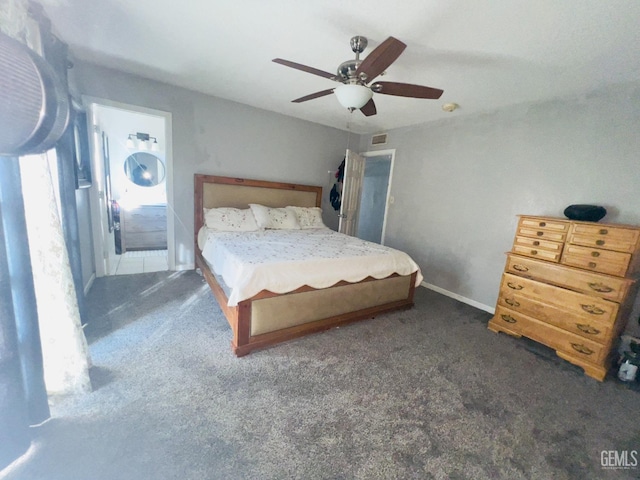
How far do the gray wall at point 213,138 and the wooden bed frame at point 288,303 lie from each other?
20 cm

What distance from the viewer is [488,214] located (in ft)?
10.2

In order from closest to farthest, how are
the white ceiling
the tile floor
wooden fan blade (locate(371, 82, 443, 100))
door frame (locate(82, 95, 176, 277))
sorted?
1. the white ceiling
2. wooden fan blade (locate(371, 82, 443, 100))
3. door frame (locate(82, 95, 176, 277))
4. the tile floor

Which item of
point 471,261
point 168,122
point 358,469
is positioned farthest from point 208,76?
point 471,261

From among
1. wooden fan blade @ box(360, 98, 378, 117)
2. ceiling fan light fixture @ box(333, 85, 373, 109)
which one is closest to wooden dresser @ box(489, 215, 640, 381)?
wooden fan blade @ box(360, 98, 378, 117)

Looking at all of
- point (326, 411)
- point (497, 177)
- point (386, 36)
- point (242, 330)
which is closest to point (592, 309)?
point (497, 177)

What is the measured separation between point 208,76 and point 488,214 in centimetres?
357

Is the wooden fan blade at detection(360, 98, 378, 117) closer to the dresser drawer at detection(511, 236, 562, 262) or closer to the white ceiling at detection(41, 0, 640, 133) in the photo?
the white ceiling at detection(41, 0, 640, 133)

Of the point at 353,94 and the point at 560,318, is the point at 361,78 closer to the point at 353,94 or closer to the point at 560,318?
the point at 353,94

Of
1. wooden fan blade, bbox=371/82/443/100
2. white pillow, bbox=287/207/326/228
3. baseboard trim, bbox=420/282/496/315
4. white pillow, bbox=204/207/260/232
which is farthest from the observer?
white pillow, bbox=287/207/326/228

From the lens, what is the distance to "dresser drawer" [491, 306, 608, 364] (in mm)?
2023

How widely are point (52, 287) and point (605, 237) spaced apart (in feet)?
12.1

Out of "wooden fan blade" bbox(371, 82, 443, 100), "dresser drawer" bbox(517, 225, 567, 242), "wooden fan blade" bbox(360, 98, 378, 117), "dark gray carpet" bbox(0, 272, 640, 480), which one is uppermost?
"wooden fan blade" bbox(371, 82, 443, 100)

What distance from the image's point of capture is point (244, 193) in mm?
3830

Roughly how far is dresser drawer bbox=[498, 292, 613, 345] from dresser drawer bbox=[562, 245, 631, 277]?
1.31ft
